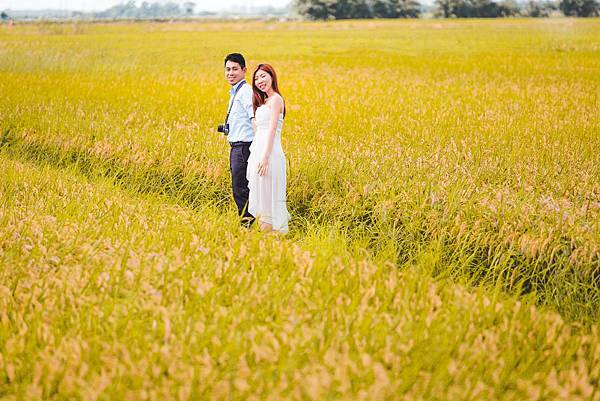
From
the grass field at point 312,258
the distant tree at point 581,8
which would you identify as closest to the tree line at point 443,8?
the distant tree at point 581,8

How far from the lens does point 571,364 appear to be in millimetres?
3098

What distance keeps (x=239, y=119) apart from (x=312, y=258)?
78.0 inches

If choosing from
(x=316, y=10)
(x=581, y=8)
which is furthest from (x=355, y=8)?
(x=581, y=8)

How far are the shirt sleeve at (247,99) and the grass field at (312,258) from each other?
3.07ft

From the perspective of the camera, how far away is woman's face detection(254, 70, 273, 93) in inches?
201

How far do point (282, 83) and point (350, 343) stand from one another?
12883 millimetres

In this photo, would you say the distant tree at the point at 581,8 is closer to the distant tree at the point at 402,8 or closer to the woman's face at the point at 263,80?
the distant tree at the point at 402,8

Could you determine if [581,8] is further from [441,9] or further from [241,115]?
[241,115]

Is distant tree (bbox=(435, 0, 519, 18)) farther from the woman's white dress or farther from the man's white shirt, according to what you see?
the woman's white dress

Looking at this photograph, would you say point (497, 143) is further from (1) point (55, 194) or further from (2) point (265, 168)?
(1) point (55, 194)

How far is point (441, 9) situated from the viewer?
7944 centimetres

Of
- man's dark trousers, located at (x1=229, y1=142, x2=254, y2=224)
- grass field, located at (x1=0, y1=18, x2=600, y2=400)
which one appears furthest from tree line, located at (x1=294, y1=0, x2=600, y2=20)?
man's dark trousers, located at (x1=229, y1=142, x2=254, y2=224)

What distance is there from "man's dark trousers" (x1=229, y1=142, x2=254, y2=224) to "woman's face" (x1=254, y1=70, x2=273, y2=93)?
28.2 inches

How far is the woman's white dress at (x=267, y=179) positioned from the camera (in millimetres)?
5262
